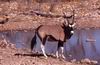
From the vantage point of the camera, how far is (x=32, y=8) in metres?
38.7

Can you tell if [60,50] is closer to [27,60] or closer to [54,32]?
[54,32]

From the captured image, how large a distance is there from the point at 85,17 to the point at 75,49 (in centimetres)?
1309

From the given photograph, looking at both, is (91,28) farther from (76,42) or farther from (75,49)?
(75,49)

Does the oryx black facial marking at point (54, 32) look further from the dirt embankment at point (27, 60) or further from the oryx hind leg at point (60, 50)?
the dirt embankment at point (27, 60)

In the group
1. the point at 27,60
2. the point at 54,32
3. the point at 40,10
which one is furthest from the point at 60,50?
the point at 40,10

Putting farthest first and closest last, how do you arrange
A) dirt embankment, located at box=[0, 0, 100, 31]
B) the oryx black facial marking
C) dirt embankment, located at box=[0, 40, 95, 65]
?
dirt embankment, located at box=[0, 0, 100, 31], the oryx black facial marking, dirt embankment, located at box=[0, 40, 95, 65]

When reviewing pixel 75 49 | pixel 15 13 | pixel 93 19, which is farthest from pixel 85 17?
pixel 75 49

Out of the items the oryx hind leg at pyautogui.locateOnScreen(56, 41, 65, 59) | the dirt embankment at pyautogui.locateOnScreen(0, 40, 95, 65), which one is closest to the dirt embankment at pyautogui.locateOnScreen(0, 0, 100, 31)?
the oryx hind leg at pyautogui.locateOnScreen(56, 41, 65, 59)

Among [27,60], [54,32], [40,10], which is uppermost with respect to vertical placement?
[54,32]

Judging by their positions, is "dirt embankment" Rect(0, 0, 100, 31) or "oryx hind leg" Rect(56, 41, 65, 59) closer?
"oryx hind leg" Rect(56, 41, 65, 59)

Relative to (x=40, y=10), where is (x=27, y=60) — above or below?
above

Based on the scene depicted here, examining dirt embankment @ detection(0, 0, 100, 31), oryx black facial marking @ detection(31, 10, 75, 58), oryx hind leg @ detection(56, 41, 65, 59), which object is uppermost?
oryx black facial marking @ detection(31, 10, 75, 58)

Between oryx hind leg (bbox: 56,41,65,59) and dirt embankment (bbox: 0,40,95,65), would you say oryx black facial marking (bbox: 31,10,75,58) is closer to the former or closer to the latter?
oryx hind leg (bbox: 56,41,65,59)

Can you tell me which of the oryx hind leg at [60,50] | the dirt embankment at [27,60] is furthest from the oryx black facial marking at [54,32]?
the dirt embankment at [27,60]
